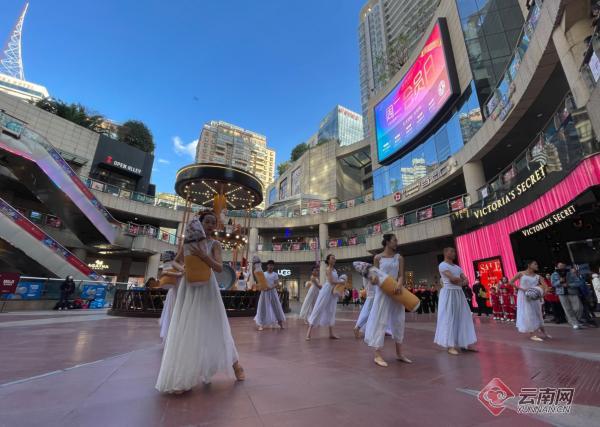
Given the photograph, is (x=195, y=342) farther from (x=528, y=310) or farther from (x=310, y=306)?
(x=528, y=310)

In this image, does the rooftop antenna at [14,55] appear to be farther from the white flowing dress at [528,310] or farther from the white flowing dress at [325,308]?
the white flowing dress at [528,310]

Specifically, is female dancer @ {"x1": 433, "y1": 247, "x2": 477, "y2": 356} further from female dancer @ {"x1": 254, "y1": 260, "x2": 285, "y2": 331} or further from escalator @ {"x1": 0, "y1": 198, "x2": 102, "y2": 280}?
escalator @ {"x1": 0, "y1": 198, "x2": 102, "y2": 280}

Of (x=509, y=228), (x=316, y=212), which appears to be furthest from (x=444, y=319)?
(x=316, y=212)

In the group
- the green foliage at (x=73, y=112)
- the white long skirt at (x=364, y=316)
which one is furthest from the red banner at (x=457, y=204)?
the green foliage at (x=73, y=112)

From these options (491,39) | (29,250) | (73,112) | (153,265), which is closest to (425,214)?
(491,39)

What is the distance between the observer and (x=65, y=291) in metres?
13.6

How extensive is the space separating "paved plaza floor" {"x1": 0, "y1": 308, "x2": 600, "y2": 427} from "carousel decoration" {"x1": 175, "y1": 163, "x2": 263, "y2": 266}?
11.1 m

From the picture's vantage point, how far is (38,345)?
471 centimetres

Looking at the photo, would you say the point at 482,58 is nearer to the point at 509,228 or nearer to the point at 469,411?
the point at 509,228

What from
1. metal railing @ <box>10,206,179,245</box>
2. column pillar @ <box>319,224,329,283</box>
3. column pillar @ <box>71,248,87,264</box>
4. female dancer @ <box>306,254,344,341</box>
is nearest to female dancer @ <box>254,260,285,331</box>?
female dancer @ <box>306,254,344,341</box>

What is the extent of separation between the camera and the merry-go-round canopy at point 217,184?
14969 mm

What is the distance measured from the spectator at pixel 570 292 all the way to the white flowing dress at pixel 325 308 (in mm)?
6918

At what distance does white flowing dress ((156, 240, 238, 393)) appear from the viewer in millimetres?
2396

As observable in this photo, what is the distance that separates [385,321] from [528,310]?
15.4 feet
